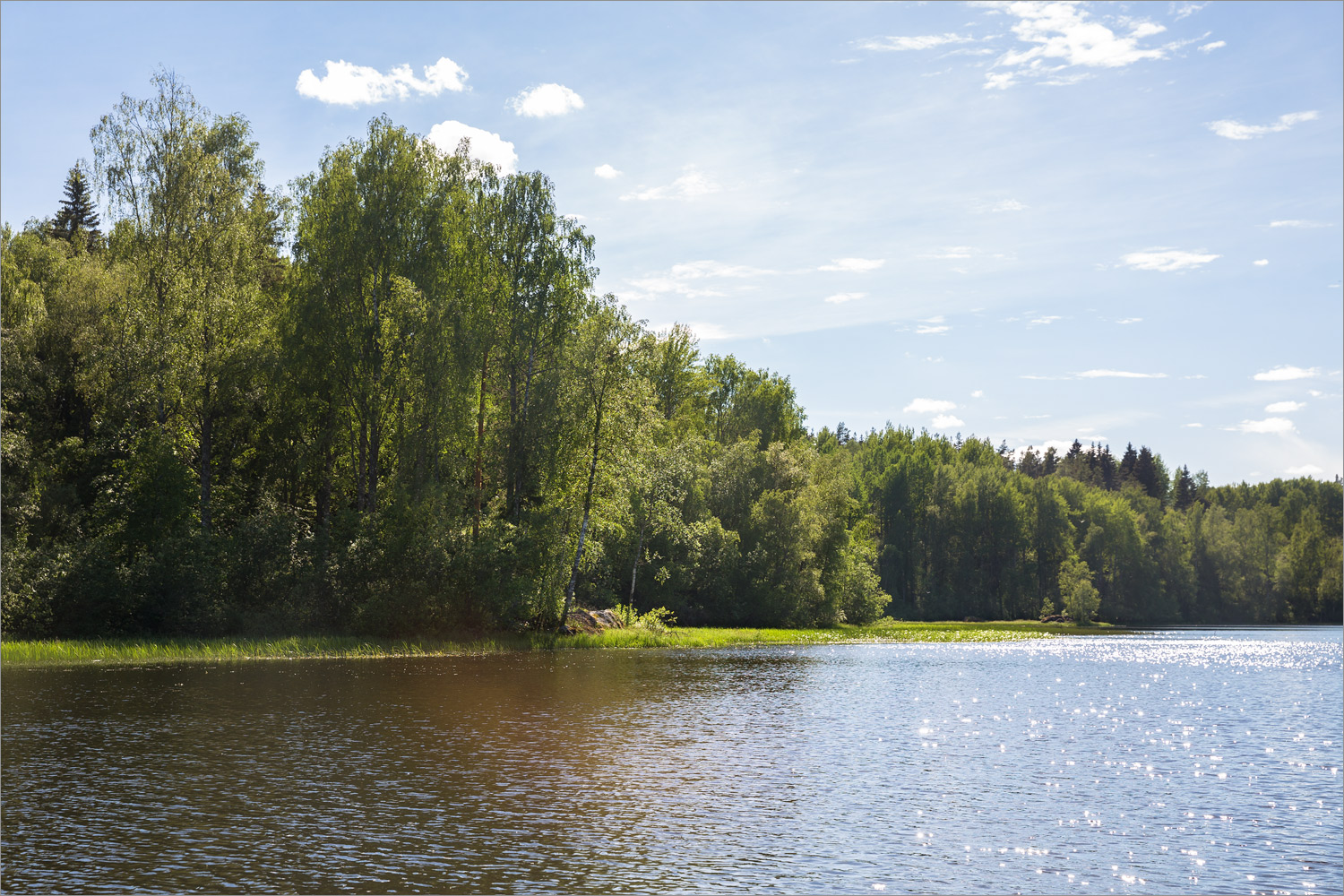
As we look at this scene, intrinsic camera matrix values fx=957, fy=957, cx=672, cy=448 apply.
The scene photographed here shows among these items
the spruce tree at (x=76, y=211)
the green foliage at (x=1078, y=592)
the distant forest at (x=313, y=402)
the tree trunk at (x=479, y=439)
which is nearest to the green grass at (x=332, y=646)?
the distant forest at (x=313, y=402)

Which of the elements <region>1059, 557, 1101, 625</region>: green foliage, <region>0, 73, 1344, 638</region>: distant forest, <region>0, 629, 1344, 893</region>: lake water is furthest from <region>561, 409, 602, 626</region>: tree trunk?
<region>1059, 557, 1101, 625</region>: green foliage

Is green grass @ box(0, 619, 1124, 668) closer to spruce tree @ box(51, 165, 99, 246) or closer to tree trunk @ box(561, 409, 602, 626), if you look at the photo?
tree trunk @ box(561, 409, 602, 626)

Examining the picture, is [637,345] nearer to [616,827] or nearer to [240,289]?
[240,289]

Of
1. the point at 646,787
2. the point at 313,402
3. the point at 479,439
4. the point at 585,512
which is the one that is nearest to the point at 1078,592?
the point at 585,512

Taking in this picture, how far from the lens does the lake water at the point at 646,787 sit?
51.5ft

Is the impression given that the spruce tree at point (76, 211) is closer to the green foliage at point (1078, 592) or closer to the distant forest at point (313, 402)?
the distant forest at point (313, 402)

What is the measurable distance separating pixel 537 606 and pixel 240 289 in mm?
26816

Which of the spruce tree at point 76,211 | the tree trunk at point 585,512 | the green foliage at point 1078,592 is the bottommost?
the green foliage at point 1078,592

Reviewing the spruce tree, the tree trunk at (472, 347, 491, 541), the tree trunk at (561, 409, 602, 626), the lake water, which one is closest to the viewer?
the lake water

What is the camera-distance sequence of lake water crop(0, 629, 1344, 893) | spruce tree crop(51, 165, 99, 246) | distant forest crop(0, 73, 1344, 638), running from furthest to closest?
spruce tree crop(51, 165, 99, 246) → distant forest crop(0, 73, 1344, 638) → lake water crop(0, 629, 1344, 893)

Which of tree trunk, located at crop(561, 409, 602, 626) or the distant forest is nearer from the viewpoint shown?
the distant forest

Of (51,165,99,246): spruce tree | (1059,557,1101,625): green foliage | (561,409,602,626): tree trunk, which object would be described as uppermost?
(51,165,99,246): spruce tree

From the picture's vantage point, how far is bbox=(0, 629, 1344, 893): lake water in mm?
15688

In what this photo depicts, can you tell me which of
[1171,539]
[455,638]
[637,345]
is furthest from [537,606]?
[1171,539]
